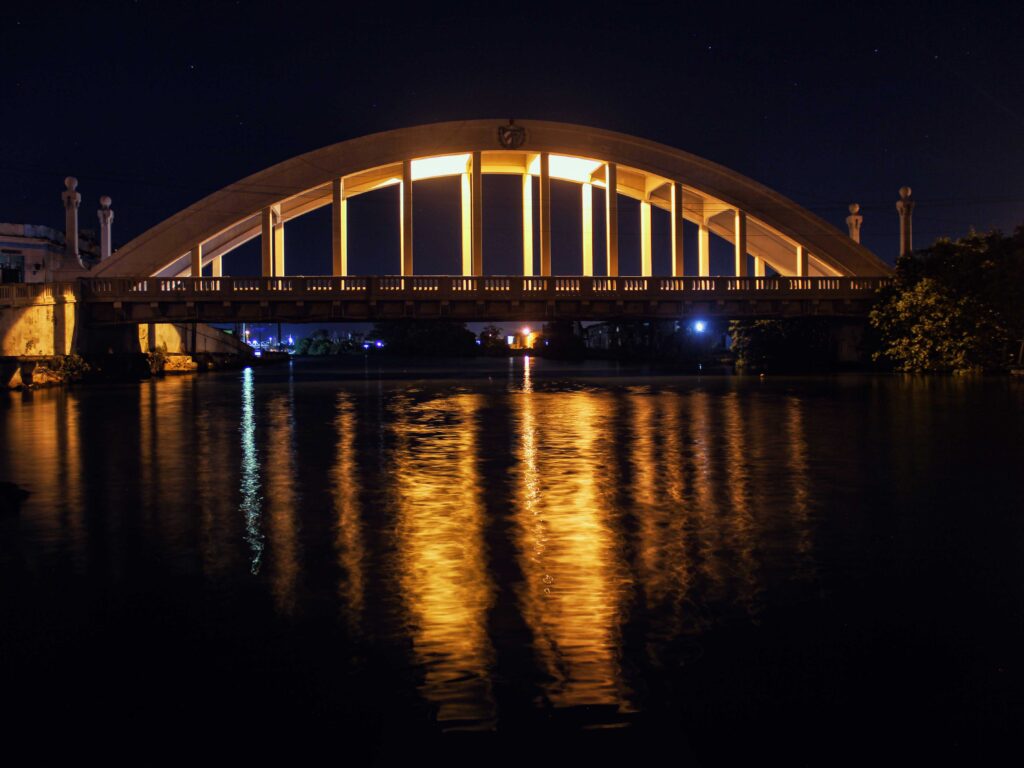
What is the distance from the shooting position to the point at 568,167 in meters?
81.4

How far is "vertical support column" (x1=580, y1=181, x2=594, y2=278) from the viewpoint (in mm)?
79562

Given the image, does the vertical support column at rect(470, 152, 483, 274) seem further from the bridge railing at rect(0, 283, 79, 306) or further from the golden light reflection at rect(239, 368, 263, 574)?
the golden light reflection at rect(239, 368, 263, 574)

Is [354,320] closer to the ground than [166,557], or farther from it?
farther from it

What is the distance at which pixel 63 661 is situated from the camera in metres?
7.72

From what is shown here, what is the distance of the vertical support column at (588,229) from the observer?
7956 centimetres

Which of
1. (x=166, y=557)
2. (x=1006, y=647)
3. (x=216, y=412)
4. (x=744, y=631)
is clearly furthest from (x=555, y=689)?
(x=216, y=412)

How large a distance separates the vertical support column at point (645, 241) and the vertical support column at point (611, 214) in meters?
2.45

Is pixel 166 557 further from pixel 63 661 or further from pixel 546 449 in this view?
pixel 546 449

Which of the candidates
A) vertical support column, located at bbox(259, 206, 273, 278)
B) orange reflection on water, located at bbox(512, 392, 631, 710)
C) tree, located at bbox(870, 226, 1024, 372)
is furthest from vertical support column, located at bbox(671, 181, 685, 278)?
orange reflection on water, located at bbox(512, 392, 631, 710)

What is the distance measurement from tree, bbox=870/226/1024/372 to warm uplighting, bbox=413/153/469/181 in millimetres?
30912

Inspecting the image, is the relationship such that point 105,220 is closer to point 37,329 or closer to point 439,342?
point 37,329

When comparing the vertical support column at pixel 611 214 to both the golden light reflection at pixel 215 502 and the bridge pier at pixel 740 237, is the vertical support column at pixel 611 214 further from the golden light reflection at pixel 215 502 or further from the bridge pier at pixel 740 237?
the golden light reflection at pixel 215 502

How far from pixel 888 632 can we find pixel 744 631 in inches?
41.7

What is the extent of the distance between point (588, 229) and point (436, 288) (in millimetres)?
19705
